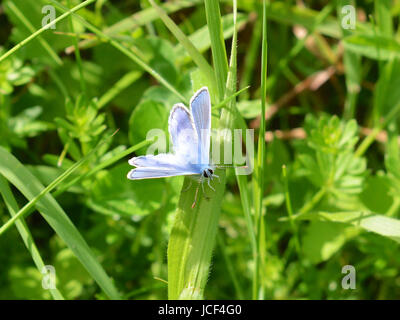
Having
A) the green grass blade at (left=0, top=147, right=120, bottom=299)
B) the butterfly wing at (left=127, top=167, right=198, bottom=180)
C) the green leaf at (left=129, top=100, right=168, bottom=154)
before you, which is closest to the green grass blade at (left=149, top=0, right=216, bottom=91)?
the green leaf at (left=129, top=100, right=168, bottom=154)

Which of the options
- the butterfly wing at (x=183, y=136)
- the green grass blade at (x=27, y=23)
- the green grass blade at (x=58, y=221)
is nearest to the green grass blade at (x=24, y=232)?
the green grass blade at (x=58, y=221)

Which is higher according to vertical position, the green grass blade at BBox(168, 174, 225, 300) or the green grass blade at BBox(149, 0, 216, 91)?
the green grass blade at BBox(149, 0, 216, 91)

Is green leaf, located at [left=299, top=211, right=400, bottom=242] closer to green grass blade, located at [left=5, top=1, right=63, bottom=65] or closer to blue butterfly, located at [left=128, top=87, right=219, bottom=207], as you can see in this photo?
blue butterfly, located at [left=128, top=87, right=219, bottom=207]

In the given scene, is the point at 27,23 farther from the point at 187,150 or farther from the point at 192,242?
the point at 192,242

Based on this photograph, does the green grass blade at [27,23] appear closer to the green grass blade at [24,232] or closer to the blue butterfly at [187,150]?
the green grass blade at [24,232]

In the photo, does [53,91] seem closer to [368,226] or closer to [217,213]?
[217,213]

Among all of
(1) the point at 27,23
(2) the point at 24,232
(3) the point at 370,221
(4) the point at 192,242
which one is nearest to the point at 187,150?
(4) the point at 192,242
